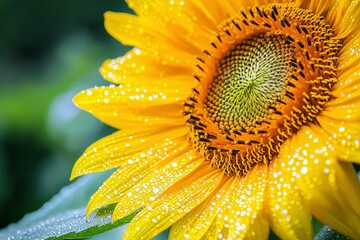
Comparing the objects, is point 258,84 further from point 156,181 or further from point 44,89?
point 44,89

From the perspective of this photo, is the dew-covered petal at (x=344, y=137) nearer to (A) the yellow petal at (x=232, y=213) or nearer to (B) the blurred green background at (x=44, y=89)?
(A) the yellow petal at (x=232, y=213)

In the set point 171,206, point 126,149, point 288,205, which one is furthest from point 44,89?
point 288,205

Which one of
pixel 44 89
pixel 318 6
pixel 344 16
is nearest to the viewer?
pixel 344 16

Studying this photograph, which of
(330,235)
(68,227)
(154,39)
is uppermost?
(154,39)

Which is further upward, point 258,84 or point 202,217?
point 258,84

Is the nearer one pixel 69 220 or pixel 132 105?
pixel 69 220

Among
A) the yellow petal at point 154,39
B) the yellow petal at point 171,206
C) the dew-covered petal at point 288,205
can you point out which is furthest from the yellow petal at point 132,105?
the dew-covered petal at point 288,205

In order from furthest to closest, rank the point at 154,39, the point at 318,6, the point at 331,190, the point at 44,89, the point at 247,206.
→ the point at 44,89 < the point at 154,39 < the point at 318,6 < the point at 247,206 < the point at 331,190
